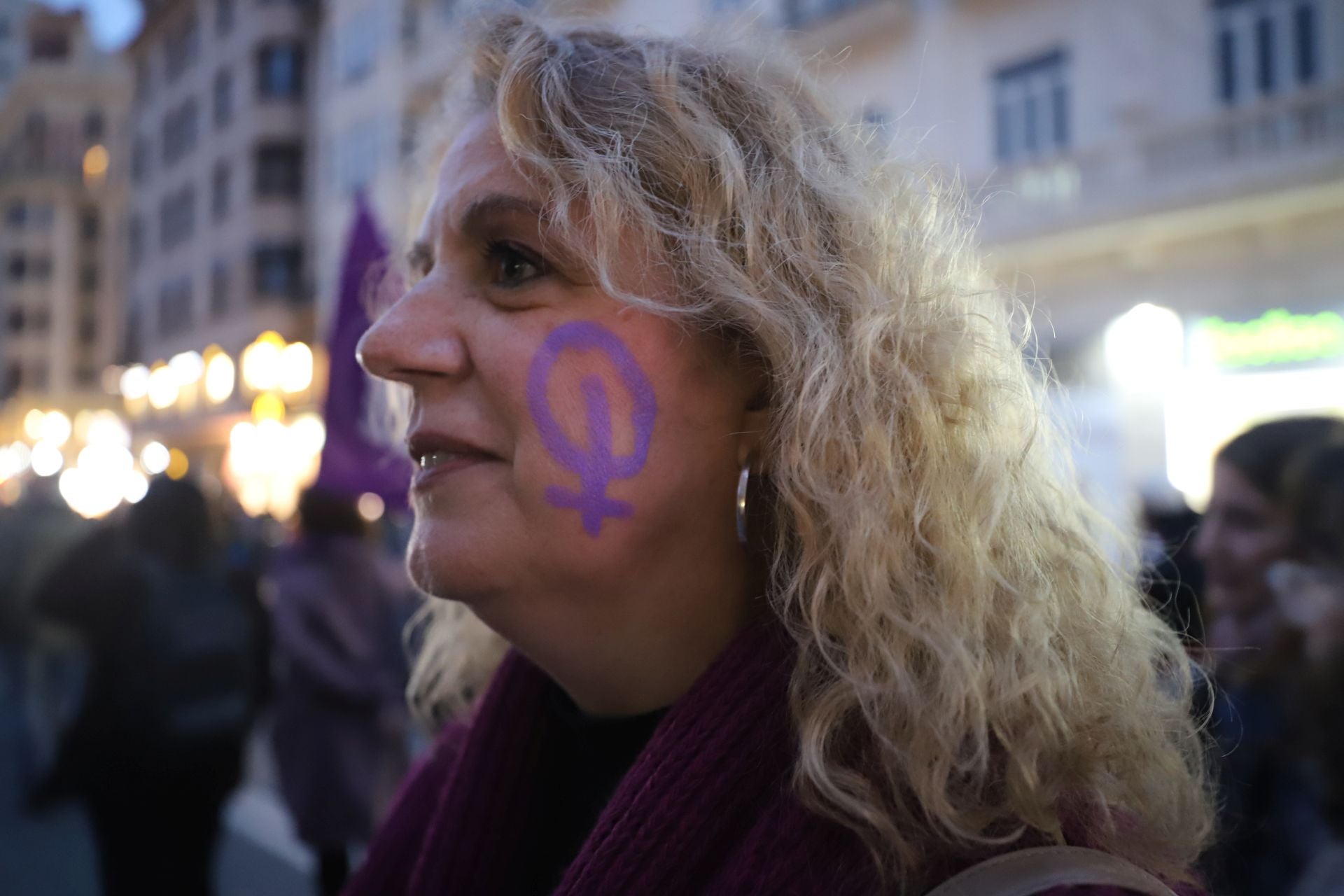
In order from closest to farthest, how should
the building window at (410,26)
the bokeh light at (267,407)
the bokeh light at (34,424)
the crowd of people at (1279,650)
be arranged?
the crowd of people at (1279,650), the bokeh light at (267,407), the building window at (410,26), the bokeh light at (34,424)

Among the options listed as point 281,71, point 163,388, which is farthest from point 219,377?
point 281,71

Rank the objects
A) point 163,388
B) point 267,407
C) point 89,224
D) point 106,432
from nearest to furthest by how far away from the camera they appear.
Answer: point 267,407
point 106,432
point 163,388
point 89,224

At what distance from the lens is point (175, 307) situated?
30.8 metres

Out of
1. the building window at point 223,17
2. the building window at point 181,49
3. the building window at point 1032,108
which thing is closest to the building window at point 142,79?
the building window at point 181,49

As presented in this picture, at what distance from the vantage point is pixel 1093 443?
11031 millimetres

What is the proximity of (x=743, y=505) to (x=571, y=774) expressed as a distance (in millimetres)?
571

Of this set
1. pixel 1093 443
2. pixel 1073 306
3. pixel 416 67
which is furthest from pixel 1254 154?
pixel 416 67

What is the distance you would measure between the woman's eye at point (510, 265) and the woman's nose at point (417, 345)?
0.28 ft

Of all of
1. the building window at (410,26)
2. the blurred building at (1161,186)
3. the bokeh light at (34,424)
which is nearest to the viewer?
the blurred building at (1161,186)

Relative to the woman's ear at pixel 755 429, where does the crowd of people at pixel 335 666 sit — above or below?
below

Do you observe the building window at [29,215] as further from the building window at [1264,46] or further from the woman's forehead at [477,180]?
the woman's forehead at [477,180]

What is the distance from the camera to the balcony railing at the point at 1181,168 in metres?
9.02

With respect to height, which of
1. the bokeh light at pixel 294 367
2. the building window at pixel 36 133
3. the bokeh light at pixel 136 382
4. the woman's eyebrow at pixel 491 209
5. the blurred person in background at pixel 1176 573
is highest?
the building window at pixel 36 133

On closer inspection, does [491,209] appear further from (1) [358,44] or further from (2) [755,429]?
(1) [358,44]
